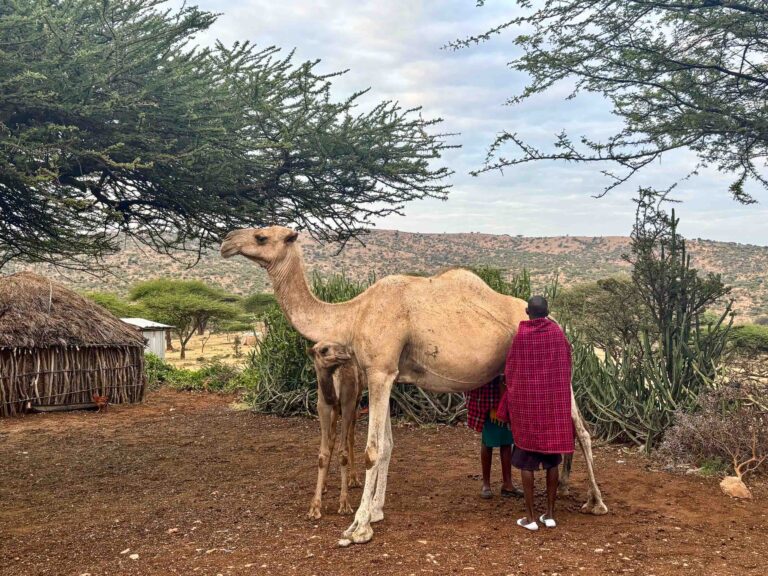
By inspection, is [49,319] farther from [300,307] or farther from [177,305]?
[177,305]

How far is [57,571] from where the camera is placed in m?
5.04

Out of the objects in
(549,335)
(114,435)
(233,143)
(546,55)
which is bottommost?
(114,435)

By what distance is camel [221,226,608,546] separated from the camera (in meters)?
5.70

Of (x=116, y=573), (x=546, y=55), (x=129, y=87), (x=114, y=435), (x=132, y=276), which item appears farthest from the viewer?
(x=132, y=276)

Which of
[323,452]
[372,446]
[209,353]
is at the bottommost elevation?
[209,353]

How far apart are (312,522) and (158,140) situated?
4.58m

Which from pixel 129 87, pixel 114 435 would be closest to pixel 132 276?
pixel 114 435

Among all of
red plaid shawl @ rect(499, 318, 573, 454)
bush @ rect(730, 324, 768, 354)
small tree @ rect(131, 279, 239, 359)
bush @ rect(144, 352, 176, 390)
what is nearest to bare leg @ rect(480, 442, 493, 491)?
red plaid shawl @ rect(499, 318, 573, 454)

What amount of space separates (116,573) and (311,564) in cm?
144

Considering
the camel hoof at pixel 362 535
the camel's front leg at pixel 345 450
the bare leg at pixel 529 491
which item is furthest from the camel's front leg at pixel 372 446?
the bare leg at pixel 529 491

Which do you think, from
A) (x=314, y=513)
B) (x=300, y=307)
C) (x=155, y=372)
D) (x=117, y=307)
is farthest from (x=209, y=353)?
(x=300, y=307)

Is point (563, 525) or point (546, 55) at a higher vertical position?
point (546, 55)

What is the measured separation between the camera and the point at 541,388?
5695 millimetres

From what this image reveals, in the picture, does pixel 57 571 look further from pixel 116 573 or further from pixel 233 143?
pixel 233 143
